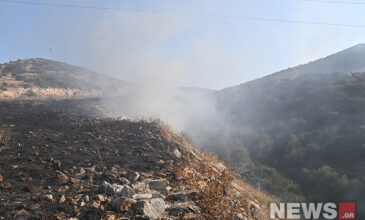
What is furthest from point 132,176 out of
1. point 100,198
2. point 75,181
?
point 100,198

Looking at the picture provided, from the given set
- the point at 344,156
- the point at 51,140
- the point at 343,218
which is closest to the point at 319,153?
the point at 344,156

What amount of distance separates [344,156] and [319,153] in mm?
1359

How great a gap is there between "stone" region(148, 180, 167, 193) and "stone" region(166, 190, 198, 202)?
0.21 m

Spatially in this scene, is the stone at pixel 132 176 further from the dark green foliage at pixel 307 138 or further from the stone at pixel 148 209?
the dark green foliage at pixel 307 138

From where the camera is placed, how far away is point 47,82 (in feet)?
95.8

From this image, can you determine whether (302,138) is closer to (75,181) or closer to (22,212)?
(75,181)

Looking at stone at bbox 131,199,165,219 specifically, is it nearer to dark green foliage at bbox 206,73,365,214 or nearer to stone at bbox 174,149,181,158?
stone at bbox 174,149,181,158

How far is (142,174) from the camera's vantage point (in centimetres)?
441

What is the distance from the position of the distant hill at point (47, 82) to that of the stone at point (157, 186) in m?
20.3

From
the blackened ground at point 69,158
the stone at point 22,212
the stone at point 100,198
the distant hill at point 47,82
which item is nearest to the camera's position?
the stone at point 22,212

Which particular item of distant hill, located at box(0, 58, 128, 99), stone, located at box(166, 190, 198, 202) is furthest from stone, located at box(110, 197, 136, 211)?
distant hill, located at box(0, 58, 128, 99)

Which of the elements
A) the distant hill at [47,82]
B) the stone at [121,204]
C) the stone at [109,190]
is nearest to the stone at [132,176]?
the stone at [109,190]

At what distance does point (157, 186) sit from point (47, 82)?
101 ft

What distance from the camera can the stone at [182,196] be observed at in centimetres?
356
